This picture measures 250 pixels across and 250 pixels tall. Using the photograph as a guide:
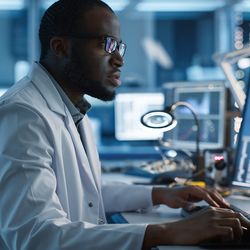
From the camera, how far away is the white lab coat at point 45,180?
1.12 m

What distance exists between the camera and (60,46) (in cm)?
151

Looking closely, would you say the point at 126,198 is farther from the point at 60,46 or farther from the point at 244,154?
the point at 60,46

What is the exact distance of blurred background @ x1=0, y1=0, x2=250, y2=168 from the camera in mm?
2852

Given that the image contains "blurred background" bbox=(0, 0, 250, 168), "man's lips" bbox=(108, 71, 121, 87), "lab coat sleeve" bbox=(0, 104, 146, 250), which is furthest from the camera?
"blurred background" bbox=(0, 0, 250, 168)

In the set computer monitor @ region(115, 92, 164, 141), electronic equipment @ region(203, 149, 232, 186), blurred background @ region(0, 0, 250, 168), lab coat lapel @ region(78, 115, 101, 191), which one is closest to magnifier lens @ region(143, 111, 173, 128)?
lab coat lapel @ region(78, 115, 101, 191)

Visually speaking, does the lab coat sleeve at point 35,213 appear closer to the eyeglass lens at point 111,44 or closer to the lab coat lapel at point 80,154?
the lab coat lapel at point 80,154

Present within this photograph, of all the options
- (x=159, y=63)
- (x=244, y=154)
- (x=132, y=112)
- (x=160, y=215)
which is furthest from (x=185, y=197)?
(x=159, y=63)

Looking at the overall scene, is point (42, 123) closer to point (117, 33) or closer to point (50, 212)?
point (50, 212)

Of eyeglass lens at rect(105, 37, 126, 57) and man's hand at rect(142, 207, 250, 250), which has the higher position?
eyeglass lens at rect(105, 37, 126, 57)

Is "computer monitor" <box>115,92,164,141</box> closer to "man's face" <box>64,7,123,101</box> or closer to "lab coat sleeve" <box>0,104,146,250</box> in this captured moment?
"man's face" <box>64,7,123,101</box>

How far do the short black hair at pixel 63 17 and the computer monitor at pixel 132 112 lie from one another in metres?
1.78

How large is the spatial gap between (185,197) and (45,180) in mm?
589

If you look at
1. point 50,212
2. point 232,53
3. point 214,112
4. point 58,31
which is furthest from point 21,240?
point 214,112

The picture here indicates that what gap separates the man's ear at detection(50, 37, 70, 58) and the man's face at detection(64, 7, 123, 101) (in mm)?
17
